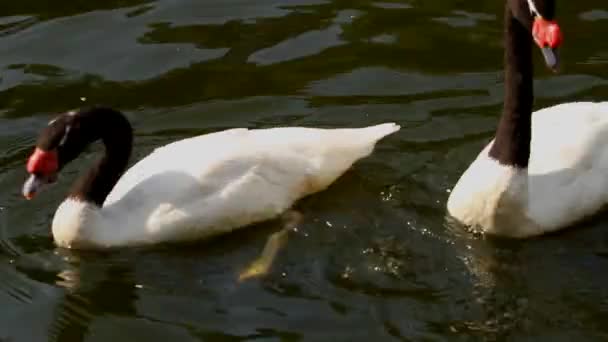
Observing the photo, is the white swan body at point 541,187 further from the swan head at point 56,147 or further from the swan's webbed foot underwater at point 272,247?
the swan head at point 56,147

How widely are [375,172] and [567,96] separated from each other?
1.61 m

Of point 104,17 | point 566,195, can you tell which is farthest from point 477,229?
point 104,17

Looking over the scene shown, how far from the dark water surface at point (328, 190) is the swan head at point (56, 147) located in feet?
1.65

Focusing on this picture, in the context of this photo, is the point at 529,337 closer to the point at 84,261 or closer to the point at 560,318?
the point at 560,318

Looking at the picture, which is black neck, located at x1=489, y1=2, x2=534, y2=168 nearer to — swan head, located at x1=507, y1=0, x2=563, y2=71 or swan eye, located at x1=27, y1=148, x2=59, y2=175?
swan head, located at x1=507, y1=0, x2=563, y2=71

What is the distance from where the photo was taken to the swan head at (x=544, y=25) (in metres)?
6.39

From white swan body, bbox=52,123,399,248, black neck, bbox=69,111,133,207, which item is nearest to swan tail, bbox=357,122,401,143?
white swan body, bbox=52,123,399,248

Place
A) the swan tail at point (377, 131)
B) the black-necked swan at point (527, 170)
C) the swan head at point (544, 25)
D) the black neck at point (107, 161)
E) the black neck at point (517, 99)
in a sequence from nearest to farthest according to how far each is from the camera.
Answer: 1. the swan head at point (544, 25)
2. the black neck at point (517, 99)
3. the black-necked swan at point (527, 170)
4. the black neck at point (107, 161)
5. the swan tail at point (377, 131)

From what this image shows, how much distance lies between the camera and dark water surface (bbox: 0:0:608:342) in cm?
667

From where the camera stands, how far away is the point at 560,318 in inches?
256

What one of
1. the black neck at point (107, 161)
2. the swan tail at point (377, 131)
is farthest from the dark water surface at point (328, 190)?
the black neck at point (107, 161)

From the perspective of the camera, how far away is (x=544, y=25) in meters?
6.45

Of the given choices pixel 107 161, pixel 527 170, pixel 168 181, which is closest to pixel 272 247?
pixel 168 181

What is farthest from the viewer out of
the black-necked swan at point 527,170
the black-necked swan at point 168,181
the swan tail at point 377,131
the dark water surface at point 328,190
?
the swan tail at point 377,131
